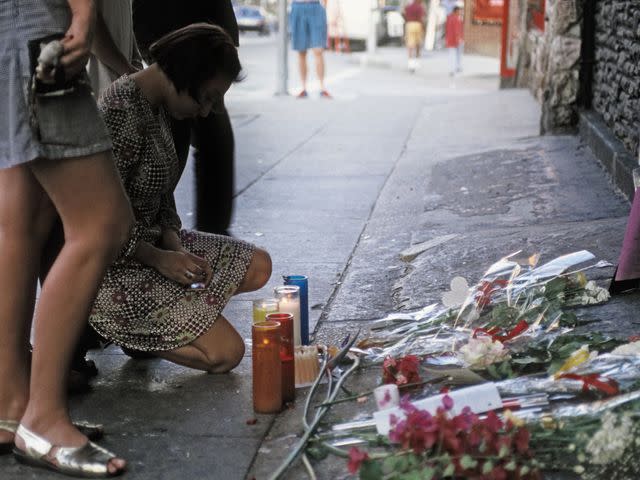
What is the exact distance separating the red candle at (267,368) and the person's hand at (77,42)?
38.4 inches

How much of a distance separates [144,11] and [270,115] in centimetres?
758

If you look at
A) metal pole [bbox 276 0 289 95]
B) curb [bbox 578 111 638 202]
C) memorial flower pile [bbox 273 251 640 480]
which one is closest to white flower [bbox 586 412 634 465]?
memorial flower pile [bbox 273 251 640 480]

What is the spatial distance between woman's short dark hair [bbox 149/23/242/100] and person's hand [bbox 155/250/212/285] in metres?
0.53

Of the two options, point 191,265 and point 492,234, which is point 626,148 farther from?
point 191,265

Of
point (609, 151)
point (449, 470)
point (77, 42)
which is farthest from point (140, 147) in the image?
point (609, 151)

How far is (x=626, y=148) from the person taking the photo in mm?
6578

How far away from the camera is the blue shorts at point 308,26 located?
51.0ft

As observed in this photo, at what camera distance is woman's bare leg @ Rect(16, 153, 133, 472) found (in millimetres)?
2738

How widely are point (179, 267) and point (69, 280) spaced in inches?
31.2

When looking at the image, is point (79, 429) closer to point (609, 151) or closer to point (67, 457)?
point (67, 457)

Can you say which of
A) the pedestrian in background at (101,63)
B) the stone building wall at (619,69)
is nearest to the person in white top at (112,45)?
the pedestrian in background at (101,63)

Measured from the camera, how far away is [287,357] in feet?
11.0

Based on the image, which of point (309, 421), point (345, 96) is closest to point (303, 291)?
point (309, 421)

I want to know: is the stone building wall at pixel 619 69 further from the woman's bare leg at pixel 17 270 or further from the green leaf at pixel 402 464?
the woman's bare leg at pixel 17 270
